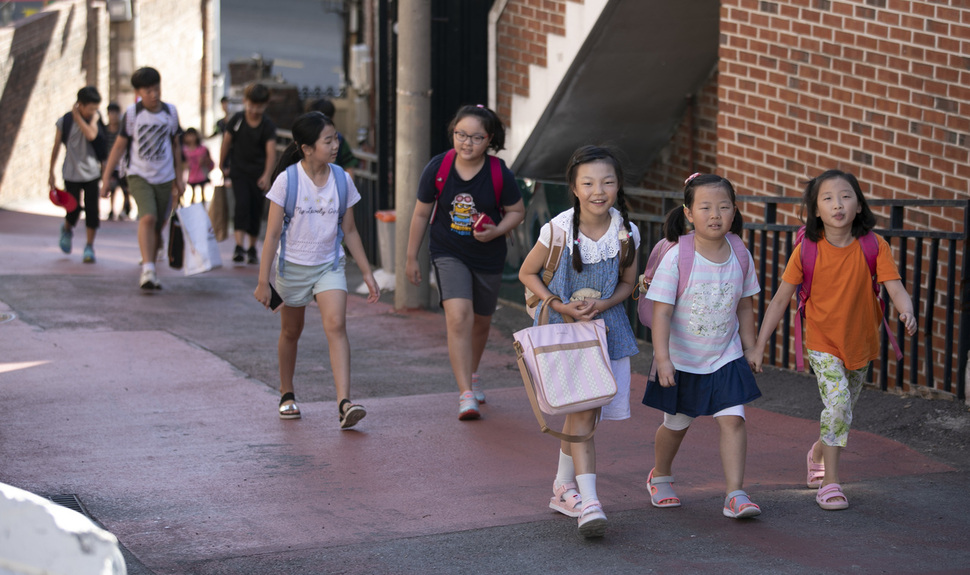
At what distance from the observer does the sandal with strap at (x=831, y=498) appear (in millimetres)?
4629

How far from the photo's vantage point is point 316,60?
33125 mm

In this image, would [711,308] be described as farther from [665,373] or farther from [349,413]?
[349,413]

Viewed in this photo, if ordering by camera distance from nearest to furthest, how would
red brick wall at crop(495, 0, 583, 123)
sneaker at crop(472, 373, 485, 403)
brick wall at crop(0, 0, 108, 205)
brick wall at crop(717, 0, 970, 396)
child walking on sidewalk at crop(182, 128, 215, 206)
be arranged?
brick wall at crop(717, 0, 970, 396), sneaker at crop(472, 373, 485, 403), red brick wall at crop(495, 0, 583, 123), child walking on sidewalk at crop(182, 128, 215, 206), brick wall at crop(0, 0, 108, 205)

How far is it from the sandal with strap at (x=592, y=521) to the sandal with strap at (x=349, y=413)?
1911mm

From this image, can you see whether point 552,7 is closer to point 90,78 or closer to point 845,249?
point 845,249

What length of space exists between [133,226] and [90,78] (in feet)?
38.0

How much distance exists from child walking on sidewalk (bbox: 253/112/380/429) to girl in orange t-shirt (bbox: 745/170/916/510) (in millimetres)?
2387

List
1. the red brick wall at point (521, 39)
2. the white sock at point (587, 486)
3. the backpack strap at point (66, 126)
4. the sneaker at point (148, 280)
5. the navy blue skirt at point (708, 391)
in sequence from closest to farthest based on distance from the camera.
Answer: the white sock at point (587, 486)
the navy blue skirt at point (708, 391)
the red brick wall at point (521, 39)
the sneaker at point (148, 280)
the backpack strap at point (66, 126)

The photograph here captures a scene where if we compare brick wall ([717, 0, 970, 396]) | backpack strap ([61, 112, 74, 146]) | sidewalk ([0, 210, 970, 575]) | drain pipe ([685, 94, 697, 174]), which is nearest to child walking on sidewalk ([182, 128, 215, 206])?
backpack strap ([61, 112, 74, 146])

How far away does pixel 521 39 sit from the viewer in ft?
33.4

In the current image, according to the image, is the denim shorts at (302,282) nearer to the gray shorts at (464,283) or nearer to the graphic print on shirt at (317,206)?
the graphic print on shirt at (317,206)

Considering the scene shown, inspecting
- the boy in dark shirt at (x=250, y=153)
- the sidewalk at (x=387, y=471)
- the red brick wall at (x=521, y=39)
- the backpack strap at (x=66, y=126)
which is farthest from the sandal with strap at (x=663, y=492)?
the backpack strap at (x=66, y=126)

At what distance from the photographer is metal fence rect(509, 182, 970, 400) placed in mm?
6176

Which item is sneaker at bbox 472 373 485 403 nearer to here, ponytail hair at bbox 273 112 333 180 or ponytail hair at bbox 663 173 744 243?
ponytail hair at bbox 273 112 333 180
